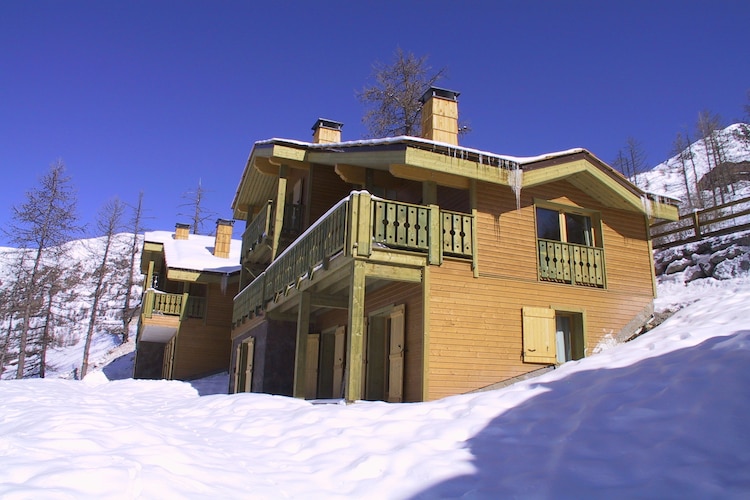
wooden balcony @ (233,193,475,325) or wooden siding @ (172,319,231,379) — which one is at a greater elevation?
wooden balcony @ (233,193,475,325)

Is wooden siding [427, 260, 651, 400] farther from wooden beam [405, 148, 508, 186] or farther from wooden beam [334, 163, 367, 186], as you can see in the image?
wooden beam [334, 163, 367, 186]

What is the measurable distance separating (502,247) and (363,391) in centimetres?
433

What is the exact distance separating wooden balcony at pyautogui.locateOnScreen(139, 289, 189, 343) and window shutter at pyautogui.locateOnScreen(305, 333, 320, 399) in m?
9.98

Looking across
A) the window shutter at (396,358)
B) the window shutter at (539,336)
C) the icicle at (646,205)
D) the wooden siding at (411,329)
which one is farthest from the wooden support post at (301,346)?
the icicle at (646,205)

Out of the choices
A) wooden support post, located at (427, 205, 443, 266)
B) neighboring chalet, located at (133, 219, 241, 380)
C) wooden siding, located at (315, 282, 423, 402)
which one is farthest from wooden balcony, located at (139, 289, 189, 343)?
wooden support post, located at (427, 205, 443, 266)

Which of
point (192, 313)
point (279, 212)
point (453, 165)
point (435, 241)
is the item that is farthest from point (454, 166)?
point (192, 313)

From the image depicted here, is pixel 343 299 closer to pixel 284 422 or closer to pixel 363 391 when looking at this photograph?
pixel 363 391

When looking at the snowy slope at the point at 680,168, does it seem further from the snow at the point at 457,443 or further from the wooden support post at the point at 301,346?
the snow at the point at 457,443

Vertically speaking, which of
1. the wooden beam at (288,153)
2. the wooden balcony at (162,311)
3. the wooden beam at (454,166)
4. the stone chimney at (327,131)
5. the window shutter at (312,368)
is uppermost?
the stone chimney at (327,131)

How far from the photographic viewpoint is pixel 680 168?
69.9 metres

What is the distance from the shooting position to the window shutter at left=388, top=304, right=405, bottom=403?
40.1 ft

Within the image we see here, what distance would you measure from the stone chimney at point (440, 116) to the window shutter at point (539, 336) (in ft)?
14.9

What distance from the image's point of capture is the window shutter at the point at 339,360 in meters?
15.3

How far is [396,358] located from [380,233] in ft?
9.10
